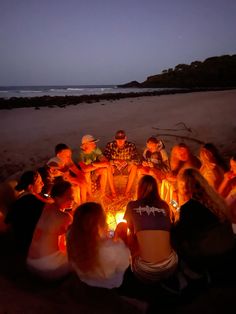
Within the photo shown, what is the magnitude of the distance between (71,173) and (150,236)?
109 inches

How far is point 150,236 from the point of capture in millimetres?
3086

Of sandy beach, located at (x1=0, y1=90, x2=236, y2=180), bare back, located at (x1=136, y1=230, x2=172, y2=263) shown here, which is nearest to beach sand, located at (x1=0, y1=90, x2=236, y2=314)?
sandy beach, located at (x1=0, y1=90, x2=236, y2=180)

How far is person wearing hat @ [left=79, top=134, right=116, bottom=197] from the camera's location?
575 cm

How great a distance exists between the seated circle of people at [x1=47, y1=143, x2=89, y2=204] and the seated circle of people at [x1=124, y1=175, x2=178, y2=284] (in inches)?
85.0

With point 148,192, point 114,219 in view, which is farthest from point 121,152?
point 148,192

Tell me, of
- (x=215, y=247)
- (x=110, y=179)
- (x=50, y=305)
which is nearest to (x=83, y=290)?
(x=50, y=305)

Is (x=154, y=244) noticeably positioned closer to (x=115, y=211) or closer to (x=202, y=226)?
(x=202, y=226)

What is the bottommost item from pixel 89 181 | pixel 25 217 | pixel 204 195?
pixel 89 181

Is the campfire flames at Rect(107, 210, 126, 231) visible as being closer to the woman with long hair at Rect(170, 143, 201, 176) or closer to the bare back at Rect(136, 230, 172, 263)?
the woman with long hair at Rect(170, 143, 201, 176)

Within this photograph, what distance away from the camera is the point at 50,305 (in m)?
2.89

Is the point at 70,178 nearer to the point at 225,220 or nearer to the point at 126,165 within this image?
the point at 126,165

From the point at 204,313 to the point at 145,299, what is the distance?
0.64 metres

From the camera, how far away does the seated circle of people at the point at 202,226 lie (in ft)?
10.8

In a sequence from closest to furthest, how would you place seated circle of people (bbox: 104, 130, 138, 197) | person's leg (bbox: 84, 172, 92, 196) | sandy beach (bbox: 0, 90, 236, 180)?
person's leg (bbox: 84, 172, 92, 196) → seated circle of people (bbox: 104, 130, 138, 197) → sandy beach (bbox: 0, 90, 236, 180)
